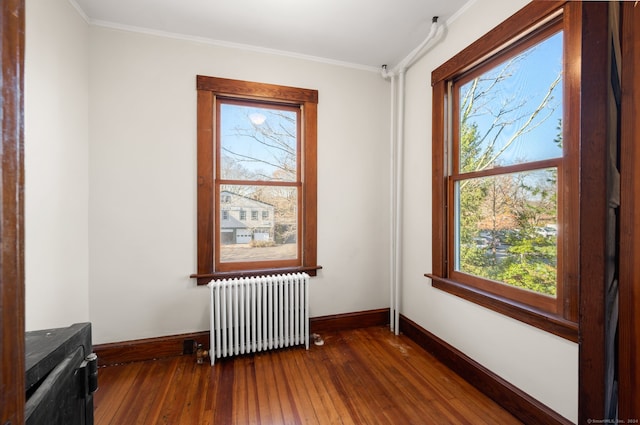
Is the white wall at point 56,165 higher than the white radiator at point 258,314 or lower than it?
higher

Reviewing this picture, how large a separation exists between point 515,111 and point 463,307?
1.42 meters

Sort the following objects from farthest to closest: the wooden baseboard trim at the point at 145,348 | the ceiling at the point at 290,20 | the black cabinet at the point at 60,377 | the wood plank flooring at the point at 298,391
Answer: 1. the wooden baseboard trim at the point at 145,348
2. the ceiling at the point at 290,20
3. the wood plank flooring at the point at 298,391
4. the black cabinet at the point at 60,377

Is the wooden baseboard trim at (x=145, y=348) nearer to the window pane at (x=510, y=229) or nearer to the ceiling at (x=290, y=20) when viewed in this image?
the window pane at (x=510, y=229)

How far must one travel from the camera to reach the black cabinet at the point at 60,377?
24.5 inches

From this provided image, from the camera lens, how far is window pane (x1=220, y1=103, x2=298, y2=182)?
2.50 meters

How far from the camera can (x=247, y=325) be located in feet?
7.32

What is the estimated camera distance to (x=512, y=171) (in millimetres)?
1726

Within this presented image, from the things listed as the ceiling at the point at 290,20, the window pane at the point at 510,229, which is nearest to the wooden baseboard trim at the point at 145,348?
the window pane at the point at 510,229

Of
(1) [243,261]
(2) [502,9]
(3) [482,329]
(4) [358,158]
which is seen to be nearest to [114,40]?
(1) [243,261]

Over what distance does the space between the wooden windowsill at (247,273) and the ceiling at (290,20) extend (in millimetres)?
2049

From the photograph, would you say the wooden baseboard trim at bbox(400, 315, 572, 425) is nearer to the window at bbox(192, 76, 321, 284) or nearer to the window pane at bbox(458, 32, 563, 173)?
the window at bbox(192, 76, 321, 284)

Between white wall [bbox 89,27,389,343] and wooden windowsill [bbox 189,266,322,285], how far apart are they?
0.25 ft

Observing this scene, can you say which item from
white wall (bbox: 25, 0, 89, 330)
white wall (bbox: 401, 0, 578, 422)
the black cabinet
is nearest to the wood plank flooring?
white wall (bbox: 401, 0, 578, 422)

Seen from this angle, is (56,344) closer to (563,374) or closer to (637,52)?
(637,52)
